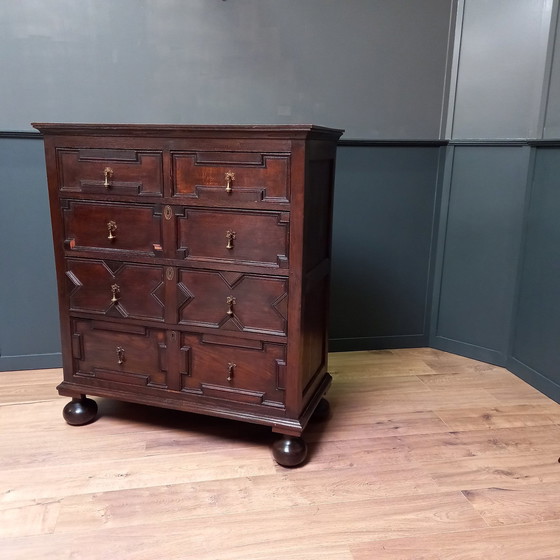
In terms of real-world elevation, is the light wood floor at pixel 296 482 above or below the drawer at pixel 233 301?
below

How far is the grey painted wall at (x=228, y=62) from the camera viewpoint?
2277mm

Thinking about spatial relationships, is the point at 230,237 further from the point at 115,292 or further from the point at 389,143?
the point at 389,143

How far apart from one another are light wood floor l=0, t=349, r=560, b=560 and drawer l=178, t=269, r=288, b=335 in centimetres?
47

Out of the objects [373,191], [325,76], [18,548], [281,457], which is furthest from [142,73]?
[18,548]

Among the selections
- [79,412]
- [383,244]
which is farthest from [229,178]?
[383,244]

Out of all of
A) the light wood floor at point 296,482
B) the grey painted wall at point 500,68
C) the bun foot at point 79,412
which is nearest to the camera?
the light wood floor at point 296,482

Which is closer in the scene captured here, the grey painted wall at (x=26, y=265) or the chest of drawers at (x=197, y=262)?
the chest of drawers at (x=197, y=262)

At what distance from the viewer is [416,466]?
184 cm

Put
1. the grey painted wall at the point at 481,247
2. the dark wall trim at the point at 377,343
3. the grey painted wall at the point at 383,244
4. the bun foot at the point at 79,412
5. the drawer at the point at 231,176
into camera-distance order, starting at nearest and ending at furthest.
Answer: the drawer at the point at 231,176 < the bun foot at the point at 79,412 < the grey painted wall at the point at 481,247 < the grey painted wall at the point at 383,244 < the dark wall trim at the point at 377,343

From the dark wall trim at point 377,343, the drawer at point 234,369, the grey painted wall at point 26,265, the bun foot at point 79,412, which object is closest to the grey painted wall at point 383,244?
the dark wall trim at point 377,343

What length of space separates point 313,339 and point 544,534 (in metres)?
0.92

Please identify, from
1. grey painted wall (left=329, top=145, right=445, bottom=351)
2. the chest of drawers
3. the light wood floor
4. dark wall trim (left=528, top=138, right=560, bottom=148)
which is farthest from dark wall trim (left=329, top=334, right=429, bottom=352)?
dark wall trim (left=528, top=138, right=560, bottom=148)

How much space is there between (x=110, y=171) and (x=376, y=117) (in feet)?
4.39

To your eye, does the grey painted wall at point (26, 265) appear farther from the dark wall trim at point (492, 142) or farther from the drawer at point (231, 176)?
the dark wall trim at point (492, 142)
